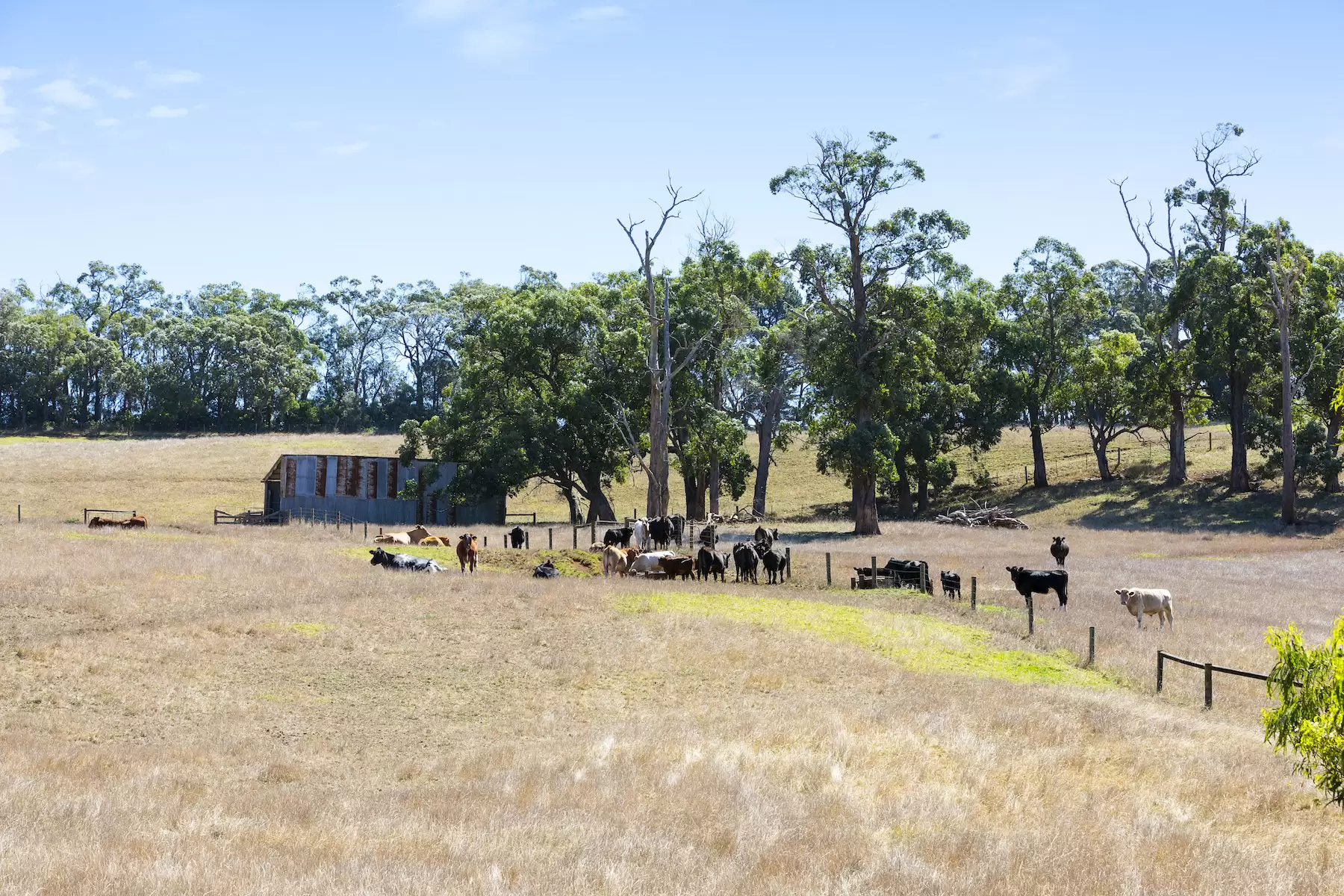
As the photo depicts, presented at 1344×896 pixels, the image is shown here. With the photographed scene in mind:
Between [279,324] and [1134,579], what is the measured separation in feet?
365

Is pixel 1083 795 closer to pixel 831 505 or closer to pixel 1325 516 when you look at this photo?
pixel 1325 516

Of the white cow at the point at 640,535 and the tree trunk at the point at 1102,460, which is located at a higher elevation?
the tree trunk at the point at 1102,460

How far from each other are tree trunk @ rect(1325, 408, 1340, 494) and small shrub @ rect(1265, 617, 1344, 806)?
56675mm

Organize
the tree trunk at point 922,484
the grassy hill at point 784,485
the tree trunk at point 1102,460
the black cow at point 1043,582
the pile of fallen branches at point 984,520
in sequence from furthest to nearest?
the tree trunk at point 1102,460 → the tree trunk at point 922,484 → the grassy hill at point 784,485 → the pile of fallen branches at point 984,520 → the black cow at point 1043,582

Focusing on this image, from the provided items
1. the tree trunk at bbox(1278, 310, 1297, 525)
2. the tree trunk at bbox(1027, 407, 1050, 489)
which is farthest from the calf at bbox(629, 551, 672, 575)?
the tree trunk at bbox(1027, 407, 1050, 489)

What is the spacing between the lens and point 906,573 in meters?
33.5

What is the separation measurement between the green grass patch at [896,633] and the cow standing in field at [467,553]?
7.21m

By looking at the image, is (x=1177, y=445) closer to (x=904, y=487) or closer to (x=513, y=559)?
(x=904, y=487)

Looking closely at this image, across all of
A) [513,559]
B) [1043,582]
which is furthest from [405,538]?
[1043,582]

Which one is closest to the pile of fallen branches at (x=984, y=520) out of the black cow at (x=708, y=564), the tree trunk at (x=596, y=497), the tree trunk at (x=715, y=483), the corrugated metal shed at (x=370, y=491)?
the tree trunk at (x=715, y=483)

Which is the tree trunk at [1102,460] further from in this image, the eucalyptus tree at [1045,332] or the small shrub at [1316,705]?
the small shrub at [1316,705]

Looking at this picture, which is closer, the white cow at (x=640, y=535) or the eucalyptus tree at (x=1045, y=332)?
the white cow at (x=640, y=535)

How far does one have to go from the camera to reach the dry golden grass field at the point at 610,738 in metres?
11.0

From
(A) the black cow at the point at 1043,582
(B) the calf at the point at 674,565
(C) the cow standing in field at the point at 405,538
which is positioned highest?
(C) the cow standing in field at the point at 405,538
